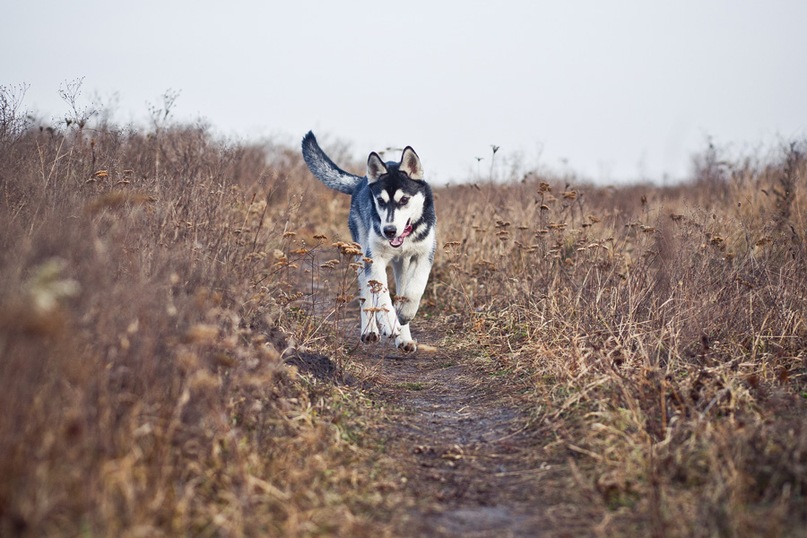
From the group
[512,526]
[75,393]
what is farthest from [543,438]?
[75,393]

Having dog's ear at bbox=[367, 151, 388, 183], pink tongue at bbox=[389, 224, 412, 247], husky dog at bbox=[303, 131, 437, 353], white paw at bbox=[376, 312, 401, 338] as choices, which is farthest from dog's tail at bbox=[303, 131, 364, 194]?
white paw at bbox=[376, 312, 401, 338]

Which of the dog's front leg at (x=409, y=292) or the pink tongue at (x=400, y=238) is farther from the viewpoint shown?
the pink tongue at (x=400, y=238)

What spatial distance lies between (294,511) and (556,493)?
132cm

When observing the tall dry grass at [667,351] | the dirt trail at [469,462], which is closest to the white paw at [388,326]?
the dirt trail at [469,462]

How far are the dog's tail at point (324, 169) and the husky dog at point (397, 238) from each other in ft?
2.81

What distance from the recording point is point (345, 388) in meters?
5.26

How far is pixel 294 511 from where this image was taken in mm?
2988

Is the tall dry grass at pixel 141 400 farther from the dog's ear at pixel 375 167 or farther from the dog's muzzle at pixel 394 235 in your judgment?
the dog's ear at pixel 375 167

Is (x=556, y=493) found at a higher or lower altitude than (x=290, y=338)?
lower

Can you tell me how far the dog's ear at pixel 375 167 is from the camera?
24.4ft

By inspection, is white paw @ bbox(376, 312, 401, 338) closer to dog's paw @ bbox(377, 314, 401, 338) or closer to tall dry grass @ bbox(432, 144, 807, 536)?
dog's paw @ bbox(377, 314, 401, 338)

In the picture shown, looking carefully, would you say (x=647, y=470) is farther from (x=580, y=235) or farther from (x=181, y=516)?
(x=580, y=235)

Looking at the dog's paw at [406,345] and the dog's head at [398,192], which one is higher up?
the dog's head at [398,192]

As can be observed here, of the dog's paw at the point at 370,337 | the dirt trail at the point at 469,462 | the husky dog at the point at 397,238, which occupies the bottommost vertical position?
the dirt trail at the point at 469,462
